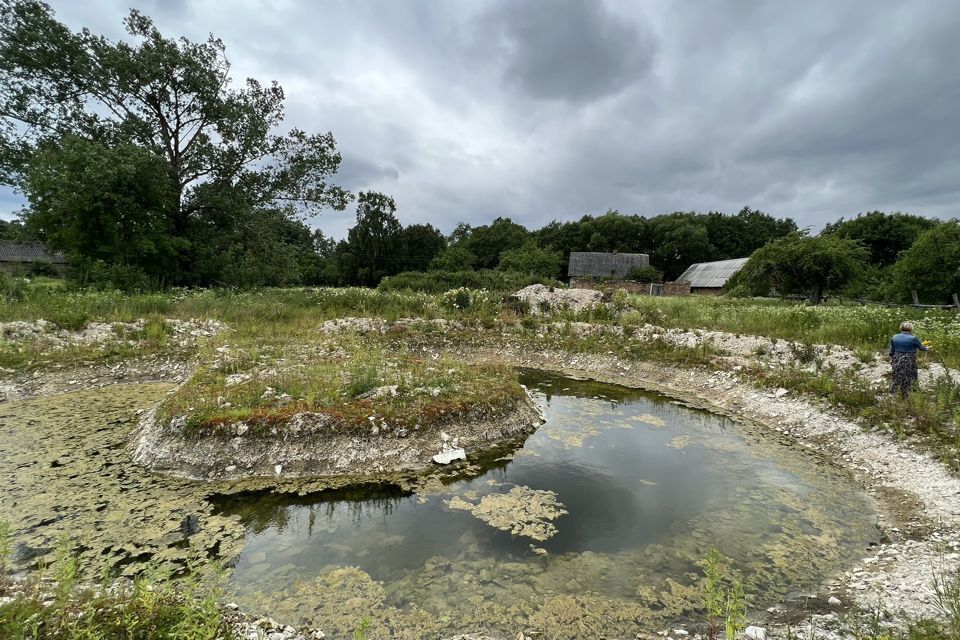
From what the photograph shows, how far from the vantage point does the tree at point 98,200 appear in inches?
846

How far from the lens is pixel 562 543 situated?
653 cm

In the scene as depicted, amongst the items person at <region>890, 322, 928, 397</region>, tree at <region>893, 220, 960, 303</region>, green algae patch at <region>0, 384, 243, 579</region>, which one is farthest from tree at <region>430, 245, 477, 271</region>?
green algae patch at <region>0, 384, 243, 579</region>

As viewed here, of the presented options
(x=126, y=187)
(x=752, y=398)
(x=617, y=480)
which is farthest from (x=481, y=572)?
(x=126, y=187)

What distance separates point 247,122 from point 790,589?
35.3m

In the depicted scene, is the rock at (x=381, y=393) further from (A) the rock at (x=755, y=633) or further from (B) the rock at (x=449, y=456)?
(A) the rock at (x=755, y=633)

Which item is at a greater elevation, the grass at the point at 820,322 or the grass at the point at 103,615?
the grass at the point at 820,322

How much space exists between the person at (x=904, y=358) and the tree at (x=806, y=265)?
1964cm

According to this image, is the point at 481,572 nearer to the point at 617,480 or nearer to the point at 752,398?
the point at 617,480

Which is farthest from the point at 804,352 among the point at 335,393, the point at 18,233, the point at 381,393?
the point at 18,233

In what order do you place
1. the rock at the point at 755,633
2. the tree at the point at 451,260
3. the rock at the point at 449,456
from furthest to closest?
1. the tree at the point at 451,260
2. the rock at the point at 449,456
3. the rock at the point at 755,633

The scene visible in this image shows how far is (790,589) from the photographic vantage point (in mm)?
5590

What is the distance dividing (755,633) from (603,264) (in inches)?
2443

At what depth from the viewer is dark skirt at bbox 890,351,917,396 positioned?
35.7 ft

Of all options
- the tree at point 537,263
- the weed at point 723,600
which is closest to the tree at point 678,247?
the tree at point 537,263
